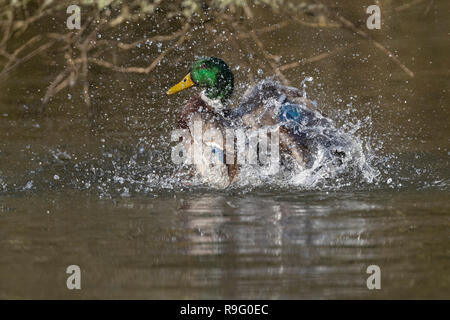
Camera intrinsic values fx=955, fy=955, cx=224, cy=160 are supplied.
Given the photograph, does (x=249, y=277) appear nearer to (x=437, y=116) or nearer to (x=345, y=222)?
(x=345, y=222)

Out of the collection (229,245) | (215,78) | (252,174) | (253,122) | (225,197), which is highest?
(215,78)

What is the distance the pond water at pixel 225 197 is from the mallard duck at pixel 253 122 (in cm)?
20

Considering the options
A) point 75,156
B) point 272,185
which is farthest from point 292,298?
point 75,156

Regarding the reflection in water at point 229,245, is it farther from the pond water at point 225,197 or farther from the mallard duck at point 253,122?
the mallard duck at point 253,122

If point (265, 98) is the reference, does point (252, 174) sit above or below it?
below

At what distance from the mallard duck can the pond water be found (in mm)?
201

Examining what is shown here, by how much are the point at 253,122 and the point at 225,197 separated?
648 mm

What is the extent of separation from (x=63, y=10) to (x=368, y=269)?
5.99m

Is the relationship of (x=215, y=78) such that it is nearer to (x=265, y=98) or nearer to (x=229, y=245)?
(x=265, y=98)

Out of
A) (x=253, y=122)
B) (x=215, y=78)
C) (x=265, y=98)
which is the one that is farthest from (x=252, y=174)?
(x=215, y=78)

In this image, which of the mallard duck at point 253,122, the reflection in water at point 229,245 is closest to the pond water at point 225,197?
the reflection in water at point 229,245

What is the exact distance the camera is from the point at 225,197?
5.99 meters

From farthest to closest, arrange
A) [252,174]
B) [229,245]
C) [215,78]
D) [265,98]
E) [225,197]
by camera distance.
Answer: [215,78]
[265,98]
[252,174]
[225,197]
[229,245]
